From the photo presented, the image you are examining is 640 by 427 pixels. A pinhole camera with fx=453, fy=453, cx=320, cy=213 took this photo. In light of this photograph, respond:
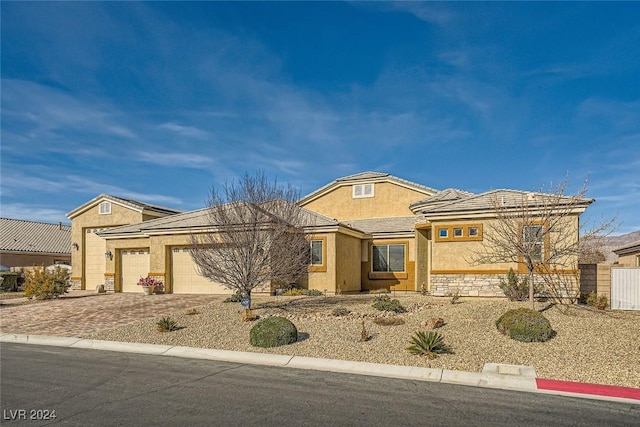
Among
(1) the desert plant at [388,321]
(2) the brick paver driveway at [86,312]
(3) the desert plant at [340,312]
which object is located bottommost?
(2) the brick paver driveway at [86,312]

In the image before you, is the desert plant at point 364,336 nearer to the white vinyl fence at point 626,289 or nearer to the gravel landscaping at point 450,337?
the gravel landscaping at point 450,337

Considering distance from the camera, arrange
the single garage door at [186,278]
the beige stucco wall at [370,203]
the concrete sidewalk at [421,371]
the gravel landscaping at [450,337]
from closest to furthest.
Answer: the concrete sidewalk at [421,371]
the gravel landscaping at [450,337]
the single garage door at [186,278]
the beige stucco wall at [370,203]

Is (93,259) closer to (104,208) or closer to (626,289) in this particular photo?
(104,208)

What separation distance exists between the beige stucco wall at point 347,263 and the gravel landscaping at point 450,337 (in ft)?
16.4

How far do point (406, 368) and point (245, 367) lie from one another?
394 centimetres

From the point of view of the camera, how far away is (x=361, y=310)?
17.3 m

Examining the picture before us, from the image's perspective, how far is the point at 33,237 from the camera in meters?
42.1

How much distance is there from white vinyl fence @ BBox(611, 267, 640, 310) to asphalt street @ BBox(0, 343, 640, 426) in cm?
1061

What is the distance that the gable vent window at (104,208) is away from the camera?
31469 millimetres

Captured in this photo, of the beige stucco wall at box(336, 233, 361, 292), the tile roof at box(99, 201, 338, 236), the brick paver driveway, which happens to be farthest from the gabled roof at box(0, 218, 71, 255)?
the beige stucco wall at box(336, 233, 361, 292)

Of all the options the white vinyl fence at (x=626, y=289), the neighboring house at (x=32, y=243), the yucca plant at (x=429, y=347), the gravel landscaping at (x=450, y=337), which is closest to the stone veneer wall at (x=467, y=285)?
the gravel landscaping at (x=450, y=337)

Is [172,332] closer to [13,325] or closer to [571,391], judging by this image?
[13,325]

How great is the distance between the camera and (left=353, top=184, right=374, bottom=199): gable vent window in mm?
31703

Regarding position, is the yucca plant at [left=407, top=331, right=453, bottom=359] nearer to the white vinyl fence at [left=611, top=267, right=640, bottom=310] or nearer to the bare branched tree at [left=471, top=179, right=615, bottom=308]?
the bare branched tree at [left=471, top=179, right=615, bottom=308]
